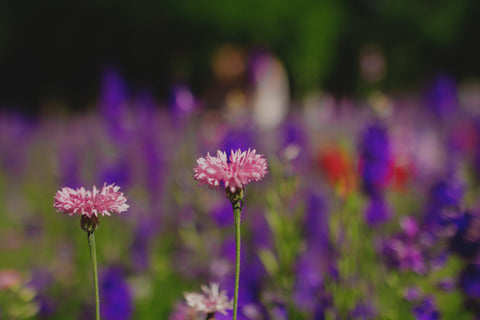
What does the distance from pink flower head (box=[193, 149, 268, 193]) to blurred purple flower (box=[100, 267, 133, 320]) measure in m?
1.14

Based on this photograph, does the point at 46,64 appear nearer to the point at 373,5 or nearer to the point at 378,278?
the point at 373,5

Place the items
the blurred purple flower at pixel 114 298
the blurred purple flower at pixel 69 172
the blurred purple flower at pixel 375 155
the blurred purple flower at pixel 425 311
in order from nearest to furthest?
the blurred purple flower at pixel 425 311, the blurred purple flower at pixel 114 298, the blurred purple flower at pixel 375 155, the blurred purple flower at pixel 69 172

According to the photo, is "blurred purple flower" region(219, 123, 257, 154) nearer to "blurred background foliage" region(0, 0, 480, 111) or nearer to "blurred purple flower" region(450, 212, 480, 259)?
"blurred purple flower" region(450, 212, 480, 259)

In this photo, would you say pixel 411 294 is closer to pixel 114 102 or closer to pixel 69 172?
pixel 114 102

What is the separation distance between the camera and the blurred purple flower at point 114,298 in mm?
1758

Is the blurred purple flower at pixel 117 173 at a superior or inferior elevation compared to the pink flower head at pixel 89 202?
superior

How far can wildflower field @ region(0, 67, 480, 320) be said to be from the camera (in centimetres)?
149

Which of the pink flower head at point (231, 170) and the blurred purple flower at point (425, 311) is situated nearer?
the pink flower head at point (231, 170)

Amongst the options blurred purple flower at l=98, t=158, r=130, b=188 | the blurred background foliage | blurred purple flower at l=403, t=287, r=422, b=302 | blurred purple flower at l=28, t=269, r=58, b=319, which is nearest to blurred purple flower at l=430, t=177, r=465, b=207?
blurred purple flower at l=403, t=287, r=422, b=302

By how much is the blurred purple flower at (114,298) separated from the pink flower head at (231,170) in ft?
3.75

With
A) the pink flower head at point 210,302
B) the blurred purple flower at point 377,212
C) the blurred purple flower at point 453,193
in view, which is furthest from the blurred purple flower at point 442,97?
the pink flower head at point 210,302

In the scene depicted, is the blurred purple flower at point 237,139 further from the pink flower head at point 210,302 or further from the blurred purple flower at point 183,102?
the pink flower head at point 210,302

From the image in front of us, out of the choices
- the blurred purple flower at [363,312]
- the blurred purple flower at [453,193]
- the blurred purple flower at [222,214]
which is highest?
the blurred purple flower at [222,214]

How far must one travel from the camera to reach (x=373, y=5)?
17016 millimetres
